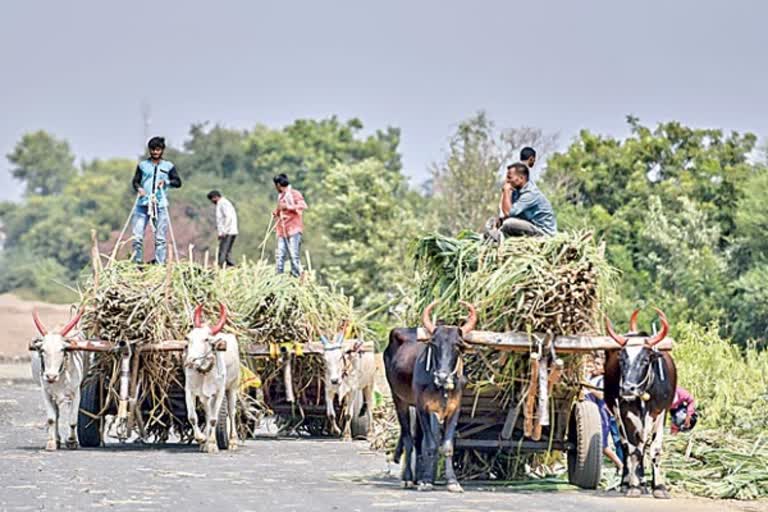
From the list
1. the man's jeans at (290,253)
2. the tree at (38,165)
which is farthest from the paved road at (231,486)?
the tree at (38,165)

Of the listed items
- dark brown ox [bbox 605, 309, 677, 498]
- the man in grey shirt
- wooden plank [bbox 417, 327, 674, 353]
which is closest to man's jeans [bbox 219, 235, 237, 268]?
the man in grey shirt

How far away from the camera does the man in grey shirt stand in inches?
550

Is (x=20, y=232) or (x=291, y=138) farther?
(x=20, y=232)

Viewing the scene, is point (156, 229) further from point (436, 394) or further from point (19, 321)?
point (19, 321)

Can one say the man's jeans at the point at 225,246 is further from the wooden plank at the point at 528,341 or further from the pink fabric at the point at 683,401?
the wooden plank at the point at 528,341

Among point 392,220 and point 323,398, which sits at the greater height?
point 392,220

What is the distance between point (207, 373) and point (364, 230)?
1112 inches

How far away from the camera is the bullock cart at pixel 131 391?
55.2 ft

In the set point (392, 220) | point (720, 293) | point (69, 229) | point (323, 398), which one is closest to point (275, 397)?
point (323, 398)

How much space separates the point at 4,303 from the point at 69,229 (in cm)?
950

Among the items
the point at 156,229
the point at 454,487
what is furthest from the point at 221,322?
the point at 454,487

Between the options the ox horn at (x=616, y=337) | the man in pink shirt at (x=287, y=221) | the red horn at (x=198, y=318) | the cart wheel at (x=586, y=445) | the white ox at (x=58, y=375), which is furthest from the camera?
the man in pink shirt at (x=287, y=221)

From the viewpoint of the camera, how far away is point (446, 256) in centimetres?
1393

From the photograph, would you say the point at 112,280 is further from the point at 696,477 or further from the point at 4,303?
the point at 4,303
